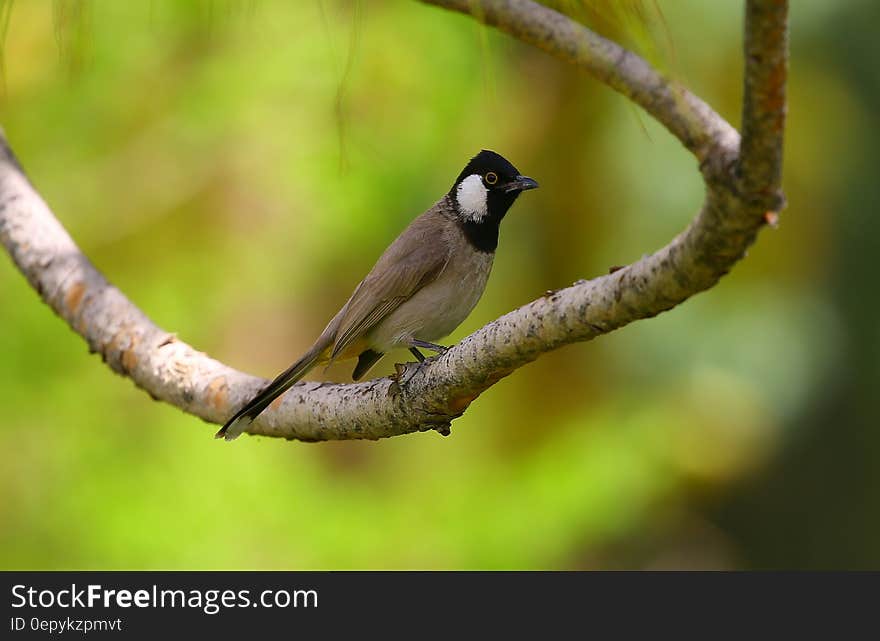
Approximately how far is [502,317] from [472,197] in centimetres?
250

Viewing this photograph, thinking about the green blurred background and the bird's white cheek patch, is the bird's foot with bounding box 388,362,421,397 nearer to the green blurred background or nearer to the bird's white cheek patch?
the bird's white cheek patch

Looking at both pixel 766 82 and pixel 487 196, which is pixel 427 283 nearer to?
pixel 487 196

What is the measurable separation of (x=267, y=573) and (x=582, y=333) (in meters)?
3.16

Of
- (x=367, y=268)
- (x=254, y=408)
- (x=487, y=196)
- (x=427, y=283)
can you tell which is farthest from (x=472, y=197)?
(x=367, y=268)

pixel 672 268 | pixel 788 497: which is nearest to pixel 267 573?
pixel 672 268

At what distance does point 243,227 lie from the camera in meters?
6.93

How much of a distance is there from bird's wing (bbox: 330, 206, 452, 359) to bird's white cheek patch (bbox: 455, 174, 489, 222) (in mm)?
160

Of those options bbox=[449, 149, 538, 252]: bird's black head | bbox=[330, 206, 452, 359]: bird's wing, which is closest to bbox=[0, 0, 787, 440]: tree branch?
bbox=[330, 206, 452, 359]: bird's wing

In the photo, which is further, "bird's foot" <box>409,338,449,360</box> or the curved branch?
"bird's foot" <box>409,338,449,360</box>

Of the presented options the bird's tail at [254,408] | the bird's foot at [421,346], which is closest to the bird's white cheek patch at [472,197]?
the bird's foot at [421,346]

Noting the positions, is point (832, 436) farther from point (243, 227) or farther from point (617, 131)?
point (243, 227)

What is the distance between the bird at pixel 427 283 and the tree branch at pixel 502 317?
2.54 ft

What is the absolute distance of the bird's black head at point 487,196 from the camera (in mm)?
4883

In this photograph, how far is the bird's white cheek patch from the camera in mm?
4949
